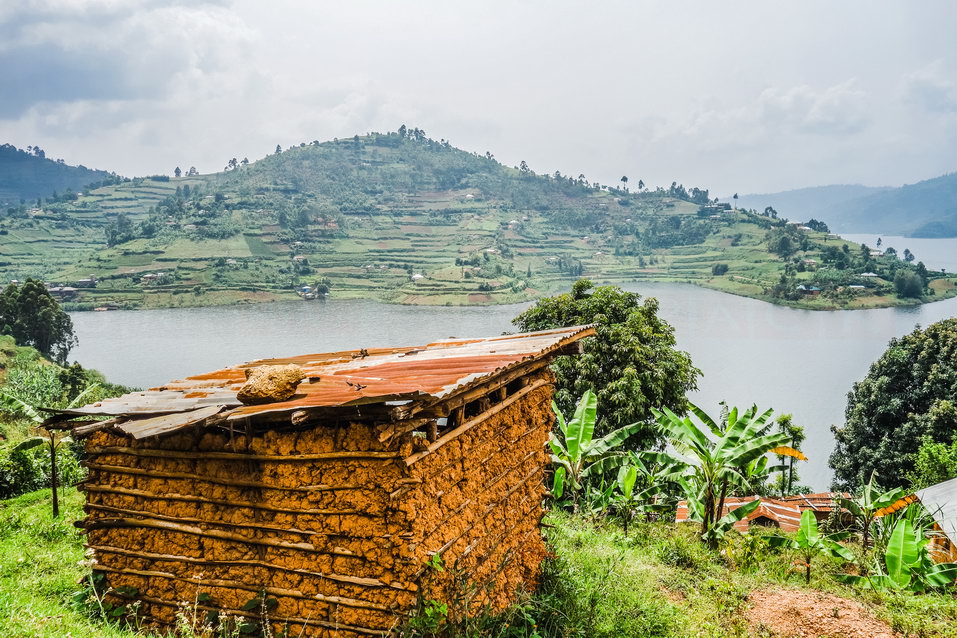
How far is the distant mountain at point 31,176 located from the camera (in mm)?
125688

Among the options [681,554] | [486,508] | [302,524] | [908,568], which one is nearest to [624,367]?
[681,554]

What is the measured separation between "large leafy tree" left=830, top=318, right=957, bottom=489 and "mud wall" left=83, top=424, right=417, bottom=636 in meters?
15.1

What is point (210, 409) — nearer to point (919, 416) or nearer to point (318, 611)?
point (318, 611)

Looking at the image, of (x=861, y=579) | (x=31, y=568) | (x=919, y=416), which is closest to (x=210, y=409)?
(x=31, y=568)

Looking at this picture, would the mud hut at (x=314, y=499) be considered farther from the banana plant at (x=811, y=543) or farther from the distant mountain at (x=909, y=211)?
the distant mountain at (x=909, y=211)

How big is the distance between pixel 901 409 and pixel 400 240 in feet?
256

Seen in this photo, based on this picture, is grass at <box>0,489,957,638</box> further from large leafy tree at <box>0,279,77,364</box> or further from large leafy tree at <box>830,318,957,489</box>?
large leafy tree at <box>0,279,77,364</box>

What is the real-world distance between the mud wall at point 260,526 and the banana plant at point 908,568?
18.0 feet

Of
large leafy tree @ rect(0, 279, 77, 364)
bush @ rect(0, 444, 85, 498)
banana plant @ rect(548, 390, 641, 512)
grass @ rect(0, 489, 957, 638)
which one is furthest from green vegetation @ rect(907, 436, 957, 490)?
large leafy tree @ rect(0, 279, 77, 364)

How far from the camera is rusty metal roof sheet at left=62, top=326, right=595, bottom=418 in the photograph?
11.8ft

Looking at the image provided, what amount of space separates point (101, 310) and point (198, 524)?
222ft

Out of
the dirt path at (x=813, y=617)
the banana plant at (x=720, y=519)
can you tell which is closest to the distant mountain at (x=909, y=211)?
the banana plant at (x=720, y=519)

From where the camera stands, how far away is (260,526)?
3.83 meters

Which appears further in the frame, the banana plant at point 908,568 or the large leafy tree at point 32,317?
the large leafy tree at point 32,317
